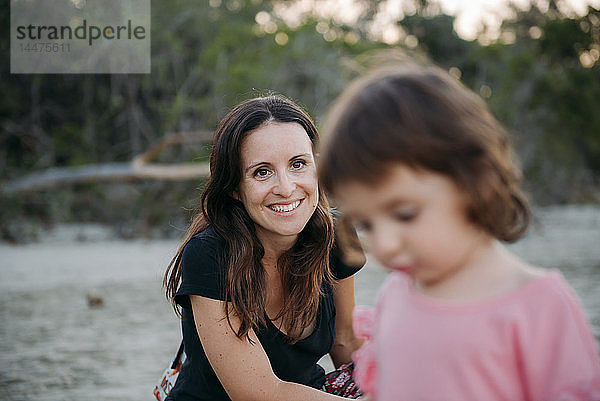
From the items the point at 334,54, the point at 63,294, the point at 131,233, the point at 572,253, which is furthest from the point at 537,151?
the point at 63,294

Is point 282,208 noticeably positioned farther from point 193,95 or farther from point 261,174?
point 193,95

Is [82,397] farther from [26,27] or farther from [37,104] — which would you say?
[37,104]

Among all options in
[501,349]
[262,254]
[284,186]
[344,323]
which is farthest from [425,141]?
[344,323]

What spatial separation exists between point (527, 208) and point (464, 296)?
204 millimetres

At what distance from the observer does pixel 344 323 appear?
262 centimetres

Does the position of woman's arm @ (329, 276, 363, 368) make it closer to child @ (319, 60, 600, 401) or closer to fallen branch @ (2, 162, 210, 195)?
child @ (319, 60, 600, 401)

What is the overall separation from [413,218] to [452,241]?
8cm

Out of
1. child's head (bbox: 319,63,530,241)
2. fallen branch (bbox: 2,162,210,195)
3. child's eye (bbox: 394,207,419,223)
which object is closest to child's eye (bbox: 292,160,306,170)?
child's head (bbox: 319,63,530,241)

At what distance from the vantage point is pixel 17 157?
12.4 meters

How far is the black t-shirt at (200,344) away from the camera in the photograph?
2.20 m

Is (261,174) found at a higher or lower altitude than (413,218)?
higher

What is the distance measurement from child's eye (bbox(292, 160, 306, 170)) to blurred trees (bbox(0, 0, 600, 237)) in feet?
28.2

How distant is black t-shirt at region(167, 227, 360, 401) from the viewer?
7.21 feet

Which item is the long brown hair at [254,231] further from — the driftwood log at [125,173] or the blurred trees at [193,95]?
the blurred trees at [193,95]
